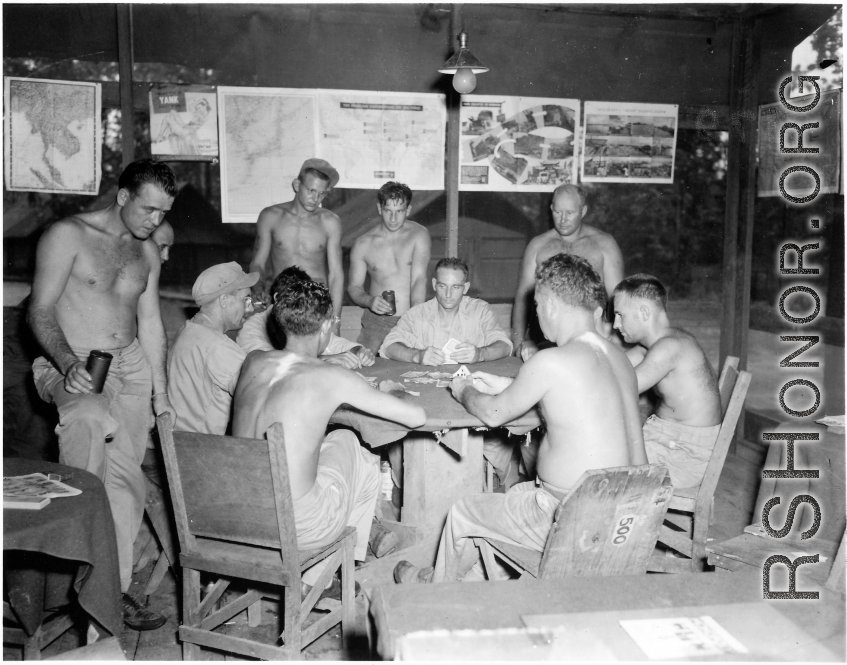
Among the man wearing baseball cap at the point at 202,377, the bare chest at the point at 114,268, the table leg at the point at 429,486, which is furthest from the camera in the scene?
→ the bare chest at the point at 114,268

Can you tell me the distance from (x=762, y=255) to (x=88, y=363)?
551cm

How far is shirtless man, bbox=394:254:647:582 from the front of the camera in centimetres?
300

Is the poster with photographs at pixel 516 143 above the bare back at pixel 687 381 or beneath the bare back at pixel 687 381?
above

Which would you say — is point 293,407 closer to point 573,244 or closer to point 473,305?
point 473,305

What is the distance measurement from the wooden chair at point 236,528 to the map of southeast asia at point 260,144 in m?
3.59

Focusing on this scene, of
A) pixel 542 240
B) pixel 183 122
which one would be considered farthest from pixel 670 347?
pixel 183 122

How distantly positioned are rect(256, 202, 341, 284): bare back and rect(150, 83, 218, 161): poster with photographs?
27.9 inches

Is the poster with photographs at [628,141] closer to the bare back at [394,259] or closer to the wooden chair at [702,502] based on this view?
the bare back at [394,259]

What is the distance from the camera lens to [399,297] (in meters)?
6.20

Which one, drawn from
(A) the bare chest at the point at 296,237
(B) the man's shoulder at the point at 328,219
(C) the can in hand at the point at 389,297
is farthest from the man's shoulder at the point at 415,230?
(C) the can in hand at the point at 389,297

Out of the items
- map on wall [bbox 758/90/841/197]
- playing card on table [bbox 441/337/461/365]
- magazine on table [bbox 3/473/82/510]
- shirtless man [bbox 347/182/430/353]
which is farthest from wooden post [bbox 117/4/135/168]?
map on wall [bbox 758/90/841/197]

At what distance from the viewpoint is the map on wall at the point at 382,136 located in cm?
624

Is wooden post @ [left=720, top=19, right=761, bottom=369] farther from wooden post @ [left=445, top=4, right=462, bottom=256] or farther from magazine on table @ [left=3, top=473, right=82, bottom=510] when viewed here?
magazine on table @ [left=3, top=473, right=82, bottom=510]

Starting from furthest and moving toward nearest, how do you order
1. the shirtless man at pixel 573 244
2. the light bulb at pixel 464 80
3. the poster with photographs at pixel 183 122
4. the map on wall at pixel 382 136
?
the map on wall at pixel 382 136, the poster with photographs at pixel 183 122, the shirtless man at pixel 573 244, the light bulb at pixel 464 80
